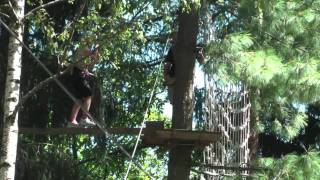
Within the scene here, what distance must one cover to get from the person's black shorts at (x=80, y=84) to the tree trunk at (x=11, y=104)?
179 cm

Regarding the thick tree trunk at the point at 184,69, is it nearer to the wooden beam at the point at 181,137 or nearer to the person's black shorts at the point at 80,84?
the wooden beam at the point at 181,137

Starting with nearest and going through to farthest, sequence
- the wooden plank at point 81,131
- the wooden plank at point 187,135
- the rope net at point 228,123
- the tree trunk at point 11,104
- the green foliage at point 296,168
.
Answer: the tree trunk at point 11,104, the green foliage at point 296,168, the wooden plank at point 187,135, the wooden plank at point 81,131, the rope net at point 228,123

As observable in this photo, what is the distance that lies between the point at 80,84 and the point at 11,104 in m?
1.94

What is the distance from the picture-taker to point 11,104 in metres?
4.86

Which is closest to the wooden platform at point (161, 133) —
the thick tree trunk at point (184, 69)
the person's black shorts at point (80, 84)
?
the person's black shorts at point (80, 84)

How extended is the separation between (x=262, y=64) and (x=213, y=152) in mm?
2170

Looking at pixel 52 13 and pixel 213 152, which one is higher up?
pixel 52 13

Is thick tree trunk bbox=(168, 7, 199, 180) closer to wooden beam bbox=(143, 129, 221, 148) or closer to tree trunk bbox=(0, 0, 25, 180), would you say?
wooden beam bbox=(143, 129, 221, 148)

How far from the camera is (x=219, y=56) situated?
614 cm

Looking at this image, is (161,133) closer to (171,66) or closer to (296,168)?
(171,66)

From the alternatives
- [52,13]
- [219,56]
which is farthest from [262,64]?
[52,13]

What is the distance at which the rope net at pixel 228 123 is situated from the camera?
710cm

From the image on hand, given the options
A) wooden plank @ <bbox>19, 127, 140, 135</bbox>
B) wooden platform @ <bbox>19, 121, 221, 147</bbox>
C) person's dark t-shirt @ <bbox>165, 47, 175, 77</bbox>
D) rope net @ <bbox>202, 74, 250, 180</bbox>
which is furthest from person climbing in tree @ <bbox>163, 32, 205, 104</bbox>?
wooden plank @ <bbox>19, 127, 140, 135</bbox>

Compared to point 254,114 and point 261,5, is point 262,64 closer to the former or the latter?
point 261,5
